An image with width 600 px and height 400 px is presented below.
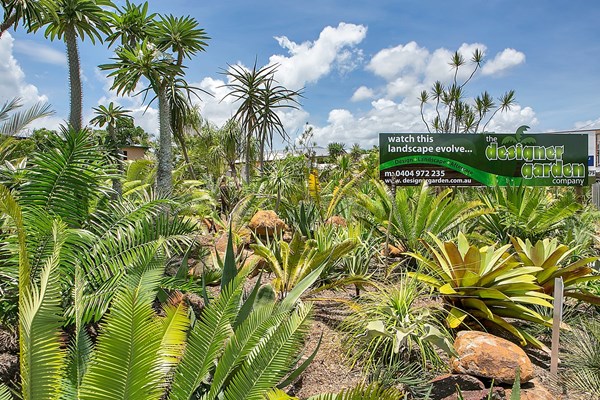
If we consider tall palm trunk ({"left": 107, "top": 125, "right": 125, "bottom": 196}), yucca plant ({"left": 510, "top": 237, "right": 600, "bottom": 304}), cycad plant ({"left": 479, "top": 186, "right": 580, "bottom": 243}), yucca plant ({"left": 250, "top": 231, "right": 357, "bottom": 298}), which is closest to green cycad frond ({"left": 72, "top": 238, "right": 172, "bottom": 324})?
yucca plant ({"left": 250, "top": 231, "right": 357, "bottom": 298})

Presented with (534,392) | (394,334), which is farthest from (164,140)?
(534,392)

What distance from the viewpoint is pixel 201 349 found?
2.04 meters

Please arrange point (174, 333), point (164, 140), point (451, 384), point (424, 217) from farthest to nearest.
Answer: point (164, 140)
point (424, 217)
point (451, 384)
point (174, 333)

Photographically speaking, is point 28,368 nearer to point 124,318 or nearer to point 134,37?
point 124,318

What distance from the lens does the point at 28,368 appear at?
5.32 feet

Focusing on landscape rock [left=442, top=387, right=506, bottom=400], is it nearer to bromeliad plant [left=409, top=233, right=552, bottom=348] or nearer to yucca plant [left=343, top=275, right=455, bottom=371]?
yucca plant [left=343, top=275, right=455, bottom=371]

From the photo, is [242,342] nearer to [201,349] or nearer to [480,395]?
[201,349]

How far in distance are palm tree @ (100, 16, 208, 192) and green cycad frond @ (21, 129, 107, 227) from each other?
4765 millimetres

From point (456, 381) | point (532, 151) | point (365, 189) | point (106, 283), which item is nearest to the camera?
point (456, 381)

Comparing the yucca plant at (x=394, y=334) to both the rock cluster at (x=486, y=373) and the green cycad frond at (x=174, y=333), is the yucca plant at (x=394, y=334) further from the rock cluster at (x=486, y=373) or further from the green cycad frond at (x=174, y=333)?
the green cycad frond at (x=174, y=333)

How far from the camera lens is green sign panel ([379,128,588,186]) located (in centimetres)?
926

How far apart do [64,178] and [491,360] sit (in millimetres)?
3982

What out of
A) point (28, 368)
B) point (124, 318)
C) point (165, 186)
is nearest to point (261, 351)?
point (124, 318)

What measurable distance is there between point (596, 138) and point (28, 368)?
27200mm
